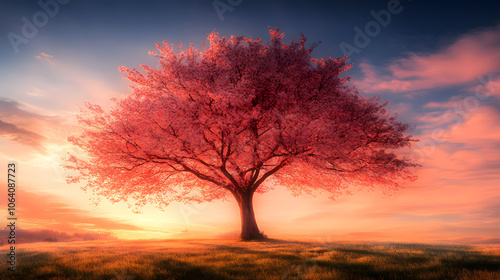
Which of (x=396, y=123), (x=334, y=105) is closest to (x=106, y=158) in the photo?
(x=334, y=105)

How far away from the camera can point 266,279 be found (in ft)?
33.4

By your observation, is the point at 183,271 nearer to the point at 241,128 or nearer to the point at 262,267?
the point at 262,267

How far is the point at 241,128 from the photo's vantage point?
22.0 metres

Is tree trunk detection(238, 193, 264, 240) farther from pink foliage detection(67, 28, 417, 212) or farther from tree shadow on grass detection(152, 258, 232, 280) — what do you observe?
tree shadow on grass detection(152, 258, 232, 280)

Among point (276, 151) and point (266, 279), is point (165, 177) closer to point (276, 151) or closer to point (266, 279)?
point (276, 151)

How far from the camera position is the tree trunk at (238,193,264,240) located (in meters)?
24.9

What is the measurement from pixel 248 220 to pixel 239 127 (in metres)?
7.54

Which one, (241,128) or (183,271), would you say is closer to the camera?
(183,271)

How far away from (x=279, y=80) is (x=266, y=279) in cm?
1494

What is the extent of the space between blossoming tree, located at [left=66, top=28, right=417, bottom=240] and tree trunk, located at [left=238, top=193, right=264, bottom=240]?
0.25 feet

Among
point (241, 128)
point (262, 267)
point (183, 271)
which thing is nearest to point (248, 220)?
point (241, 128)

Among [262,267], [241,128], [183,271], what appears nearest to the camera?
[183,271]

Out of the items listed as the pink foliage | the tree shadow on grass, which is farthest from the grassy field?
the pink foliage

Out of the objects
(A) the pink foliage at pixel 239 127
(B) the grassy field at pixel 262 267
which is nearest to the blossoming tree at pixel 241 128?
(A) the pink foliage at pixel 239 127
